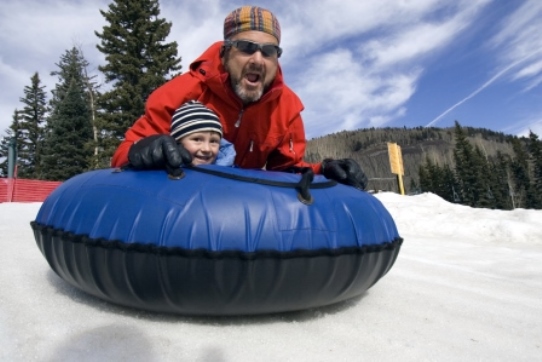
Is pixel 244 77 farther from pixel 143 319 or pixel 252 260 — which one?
pixel 143 319

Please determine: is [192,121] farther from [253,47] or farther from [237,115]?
[253,47]

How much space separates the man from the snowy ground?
2.52 ft

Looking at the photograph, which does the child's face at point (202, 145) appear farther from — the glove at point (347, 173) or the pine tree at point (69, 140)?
the pine tree at point (69, 140)

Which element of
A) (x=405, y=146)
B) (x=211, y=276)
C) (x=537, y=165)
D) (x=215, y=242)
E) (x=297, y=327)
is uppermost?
(x=405, y=146)

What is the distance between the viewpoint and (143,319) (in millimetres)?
1490

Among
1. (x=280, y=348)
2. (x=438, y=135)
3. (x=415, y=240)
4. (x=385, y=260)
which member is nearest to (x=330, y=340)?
(x=280, y=348)

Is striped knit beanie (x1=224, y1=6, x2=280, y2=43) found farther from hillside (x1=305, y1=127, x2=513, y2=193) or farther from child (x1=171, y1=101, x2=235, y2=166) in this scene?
hillside (x1=305, y1=127, x2=513, y2=193)

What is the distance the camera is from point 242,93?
7.56ft

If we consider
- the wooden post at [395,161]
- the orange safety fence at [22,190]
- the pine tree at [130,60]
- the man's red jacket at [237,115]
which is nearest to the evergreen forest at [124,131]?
the pine tree at [130,60]

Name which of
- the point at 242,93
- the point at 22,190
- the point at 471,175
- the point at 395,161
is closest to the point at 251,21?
the point at 242,93

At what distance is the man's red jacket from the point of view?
7.38 ft

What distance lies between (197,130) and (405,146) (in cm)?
6792

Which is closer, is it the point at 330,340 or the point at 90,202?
the point at 330,340

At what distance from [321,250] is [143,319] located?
79cm
